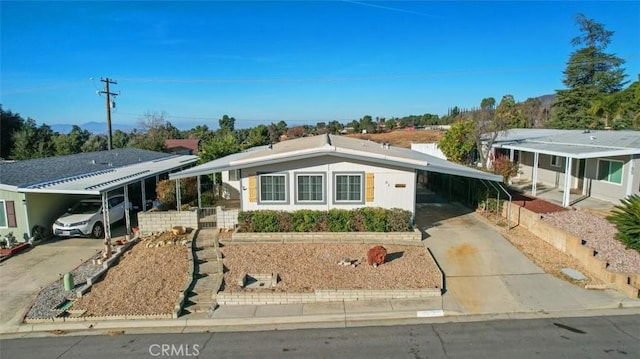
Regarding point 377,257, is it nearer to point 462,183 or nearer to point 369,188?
point 369,188

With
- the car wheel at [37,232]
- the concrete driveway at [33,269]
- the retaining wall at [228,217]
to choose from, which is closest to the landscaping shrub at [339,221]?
A: the retaining wall at [228,217]

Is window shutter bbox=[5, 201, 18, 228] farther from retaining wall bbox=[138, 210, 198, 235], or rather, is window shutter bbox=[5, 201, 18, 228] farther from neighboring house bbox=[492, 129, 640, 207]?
neighboring house bbox=[492, 129, 640, 207]

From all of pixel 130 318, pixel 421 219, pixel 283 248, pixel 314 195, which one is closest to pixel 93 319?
pixel 130 318

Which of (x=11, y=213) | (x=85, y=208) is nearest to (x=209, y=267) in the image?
(x=85, y=208)

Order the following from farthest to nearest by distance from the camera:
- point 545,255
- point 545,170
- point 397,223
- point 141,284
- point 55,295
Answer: point 545,170
point 397,223
point 545,255
point 141,284
point 55,295

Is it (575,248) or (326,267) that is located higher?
(575,248)

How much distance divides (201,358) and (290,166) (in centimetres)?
867

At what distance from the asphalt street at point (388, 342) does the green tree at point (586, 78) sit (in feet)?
143

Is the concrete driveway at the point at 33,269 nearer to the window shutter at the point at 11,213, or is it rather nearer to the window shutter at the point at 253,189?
the window shutter at the point at 11,213

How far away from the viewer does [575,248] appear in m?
12.4

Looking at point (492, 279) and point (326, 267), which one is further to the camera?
point (326, 267)

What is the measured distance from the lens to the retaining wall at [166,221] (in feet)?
50.9

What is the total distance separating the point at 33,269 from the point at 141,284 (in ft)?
16.3

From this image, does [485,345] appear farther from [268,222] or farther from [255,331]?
[268,222]
